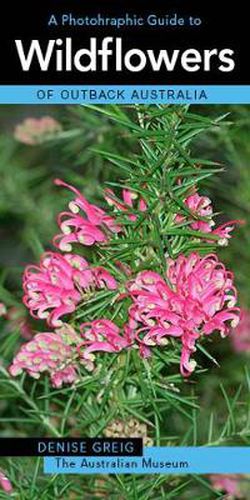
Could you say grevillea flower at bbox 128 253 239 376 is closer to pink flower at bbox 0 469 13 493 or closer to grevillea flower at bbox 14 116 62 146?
pink flower at bbox 0 469 13 493

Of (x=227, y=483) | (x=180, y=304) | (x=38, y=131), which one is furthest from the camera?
(x=38, y=131)

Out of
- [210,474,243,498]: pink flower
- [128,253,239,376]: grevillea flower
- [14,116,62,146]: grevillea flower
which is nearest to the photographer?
[128,253,239,376]: grevillea flower

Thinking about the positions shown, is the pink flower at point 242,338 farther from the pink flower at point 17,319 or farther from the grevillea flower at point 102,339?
the grevillea flower at point 102,339

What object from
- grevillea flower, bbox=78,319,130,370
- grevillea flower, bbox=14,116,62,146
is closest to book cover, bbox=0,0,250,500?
grevillea flower, bbox=78,319,130,370

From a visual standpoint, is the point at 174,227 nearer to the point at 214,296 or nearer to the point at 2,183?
the point at 214,296

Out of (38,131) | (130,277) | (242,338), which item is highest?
(38,131)

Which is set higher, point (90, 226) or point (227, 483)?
point (90, 226)

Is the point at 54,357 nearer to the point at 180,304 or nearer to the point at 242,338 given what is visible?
the point at 180,304

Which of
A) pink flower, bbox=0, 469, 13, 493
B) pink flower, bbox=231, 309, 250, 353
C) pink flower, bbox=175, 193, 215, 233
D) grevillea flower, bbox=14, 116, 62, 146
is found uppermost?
grevillea flower, bbox=14, 116, 62, 146

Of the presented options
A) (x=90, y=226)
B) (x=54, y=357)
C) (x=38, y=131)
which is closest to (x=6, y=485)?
(x=54, y=357)
